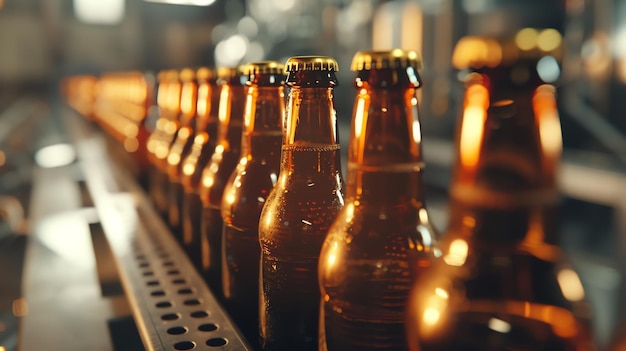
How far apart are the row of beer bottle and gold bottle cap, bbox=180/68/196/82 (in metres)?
0.53

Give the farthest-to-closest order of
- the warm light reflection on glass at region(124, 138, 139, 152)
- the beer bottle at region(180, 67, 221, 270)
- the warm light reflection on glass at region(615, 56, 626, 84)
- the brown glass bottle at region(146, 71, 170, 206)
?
the warm light reflection on glass at region(615, 56, 626, 84) < the warm light reflection on glass at region(124, 138, 139, 152) < the brown glass bottle at region(146, 71, 170, 206) < the beer bottle at region(180, 67, 221, 270)

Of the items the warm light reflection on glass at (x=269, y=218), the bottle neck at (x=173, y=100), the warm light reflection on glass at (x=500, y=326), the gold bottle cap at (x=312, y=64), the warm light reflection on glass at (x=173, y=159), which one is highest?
the gold bottle cap at (x=312, y=64)

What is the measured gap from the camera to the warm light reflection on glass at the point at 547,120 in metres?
0.38

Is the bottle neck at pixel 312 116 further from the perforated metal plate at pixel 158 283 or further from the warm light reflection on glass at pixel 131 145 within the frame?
the warm light reflection on glass at pixel 131 145

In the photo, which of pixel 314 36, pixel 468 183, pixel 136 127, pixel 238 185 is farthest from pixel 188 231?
pixel 314 36

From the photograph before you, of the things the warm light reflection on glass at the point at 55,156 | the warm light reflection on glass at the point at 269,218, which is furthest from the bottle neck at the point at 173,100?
the warm light reflection on glass at the point at 55,156

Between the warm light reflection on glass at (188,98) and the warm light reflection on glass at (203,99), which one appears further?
the warm light reflection on glass at (188,98)

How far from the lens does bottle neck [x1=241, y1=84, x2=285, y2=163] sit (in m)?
0.73

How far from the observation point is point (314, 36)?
666 centimetres

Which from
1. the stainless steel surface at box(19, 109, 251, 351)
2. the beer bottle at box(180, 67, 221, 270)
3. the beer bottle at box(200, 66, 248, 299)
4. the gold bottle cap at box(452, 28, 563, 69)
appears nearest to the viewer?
the gold bottle cap at box(452, 28, 563, 69)

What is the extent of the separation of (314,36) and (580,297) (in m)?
6.47

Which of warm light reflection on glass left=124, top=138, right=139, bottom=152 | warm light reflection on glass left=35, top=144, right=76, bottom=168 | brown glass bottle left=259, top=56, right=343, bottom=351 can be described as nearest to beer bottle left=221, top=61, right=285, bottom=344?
brown glass bottle left=259, top=56, right=343, bottom=351

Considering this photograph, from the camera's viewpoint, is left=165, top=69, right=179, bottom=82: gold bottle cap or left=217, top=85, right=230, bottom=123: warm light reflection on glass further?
left=165, top=69, right=179, bottom=82: gold bottle cap

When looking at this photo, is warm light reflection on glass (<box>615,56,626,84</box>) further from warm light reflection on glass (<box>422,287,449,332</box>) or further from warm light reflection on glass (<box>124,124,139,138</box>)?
warm light reflection on glass (<box>422,287,449,332</box>)
